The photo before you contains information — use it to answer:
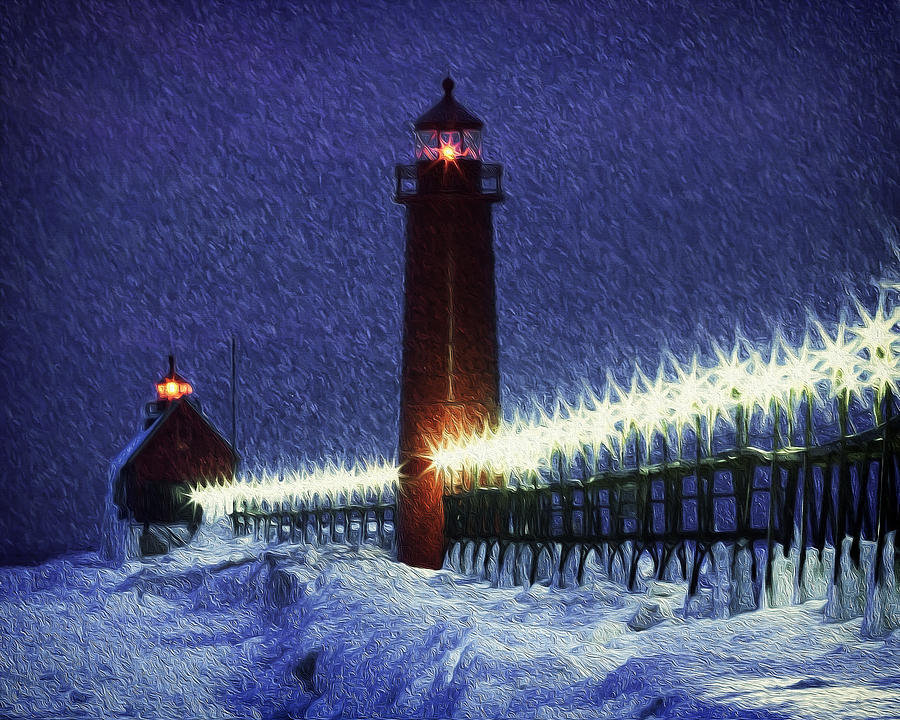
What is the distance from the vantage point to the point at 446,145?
31891 millimetres

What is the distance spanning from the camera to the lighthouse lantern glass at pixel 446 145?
31.8 m

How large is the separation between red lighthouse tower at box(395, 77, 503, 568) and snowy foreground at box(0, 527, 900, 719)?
7.17ft

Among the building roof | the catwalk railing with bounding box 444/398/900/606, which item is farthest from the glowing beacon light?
the catwalk railing with bounding box 444/398/900/606

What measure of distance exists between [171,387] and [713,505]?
123 feet

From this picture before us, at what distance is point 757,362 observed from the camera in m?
17.1

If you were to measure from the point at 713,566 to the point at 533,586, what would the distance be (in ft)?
17.3

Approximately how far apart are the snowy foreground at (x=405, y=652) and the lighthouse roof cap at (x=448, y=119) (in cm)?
1064

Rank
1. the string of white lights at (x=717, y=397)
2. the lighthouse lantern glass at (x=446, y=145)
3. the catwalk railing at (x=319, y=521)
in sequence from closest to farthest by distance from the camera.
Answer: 1. the string of white lights at (x=717, y=397)
2. the lighthouse lantern glass at (x=446, y=145)
3. the catwalk railing at (x=319, y=521)

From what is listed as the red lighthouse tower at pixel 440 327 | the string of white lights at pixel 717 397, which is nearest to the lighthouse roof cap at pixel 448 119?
the red lighthouse tower at pixel 440 327

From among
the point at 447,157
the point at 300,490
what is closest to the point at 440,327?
the point at 447,157

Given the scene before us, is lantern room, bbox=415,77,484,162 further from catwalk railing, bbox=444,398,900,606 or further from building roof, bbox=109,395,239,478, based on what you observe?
building roof, bbox=109,395,239,478

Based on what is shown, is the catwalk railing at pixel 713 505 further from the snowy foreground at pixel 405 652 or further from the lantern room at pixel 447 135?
the lantern room at pixel 447 135

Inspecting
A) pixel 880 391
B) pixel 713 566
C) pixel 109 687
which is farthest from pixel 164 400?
pixel 880 391

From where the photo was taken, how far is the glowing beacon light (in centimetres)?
5203
